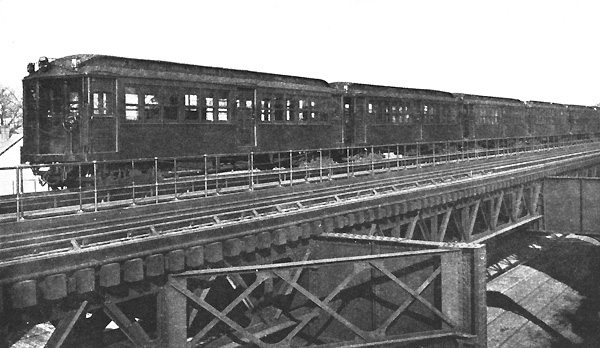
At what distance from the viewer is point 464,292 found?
26.4ft

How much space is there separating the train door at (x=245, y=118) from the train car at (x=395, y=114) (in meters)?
6.47

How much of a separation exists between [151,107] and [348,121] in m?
11.3

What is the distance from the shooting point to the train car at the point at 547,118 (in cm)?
4416

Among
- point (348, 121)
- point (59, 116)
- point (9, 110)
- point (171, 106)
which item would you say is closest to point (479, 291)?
point (171, 106)

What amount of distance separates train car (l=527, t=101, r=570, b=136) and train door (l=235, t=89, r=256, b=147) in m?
30.9

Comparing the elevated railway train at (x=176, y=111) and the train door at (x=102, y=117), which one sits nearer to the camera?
the train door at (x=102, y=117)

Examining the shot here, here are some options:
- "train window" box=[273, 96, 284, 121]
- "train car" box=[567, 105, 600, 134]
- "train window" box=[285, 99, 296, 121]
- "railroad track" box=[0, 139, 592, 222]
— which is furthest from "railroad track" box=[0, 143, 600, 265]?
"train car" box=[567, 105, 600, 134]

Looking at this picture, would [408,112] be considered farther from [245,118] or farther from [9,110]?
[9,110]

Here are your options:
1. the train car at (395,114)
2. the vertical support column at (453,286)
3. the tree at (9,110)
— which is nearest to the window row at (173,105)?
the train car at (395,114)

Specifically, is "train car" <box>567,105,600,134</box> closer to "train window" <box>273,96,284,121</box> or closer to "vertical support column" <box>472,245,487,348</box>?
"train window" <box>273,96,284,121</box>

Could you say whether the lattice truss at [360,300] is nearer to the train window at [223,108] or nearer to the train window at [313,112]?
the train window at [223,108]

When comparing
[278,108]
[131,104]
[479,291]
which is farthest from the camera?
[278,108]

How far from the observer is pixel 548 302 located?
76.8 ft

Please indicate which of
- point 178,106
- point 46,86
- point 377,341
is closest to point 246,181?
point 178,106
